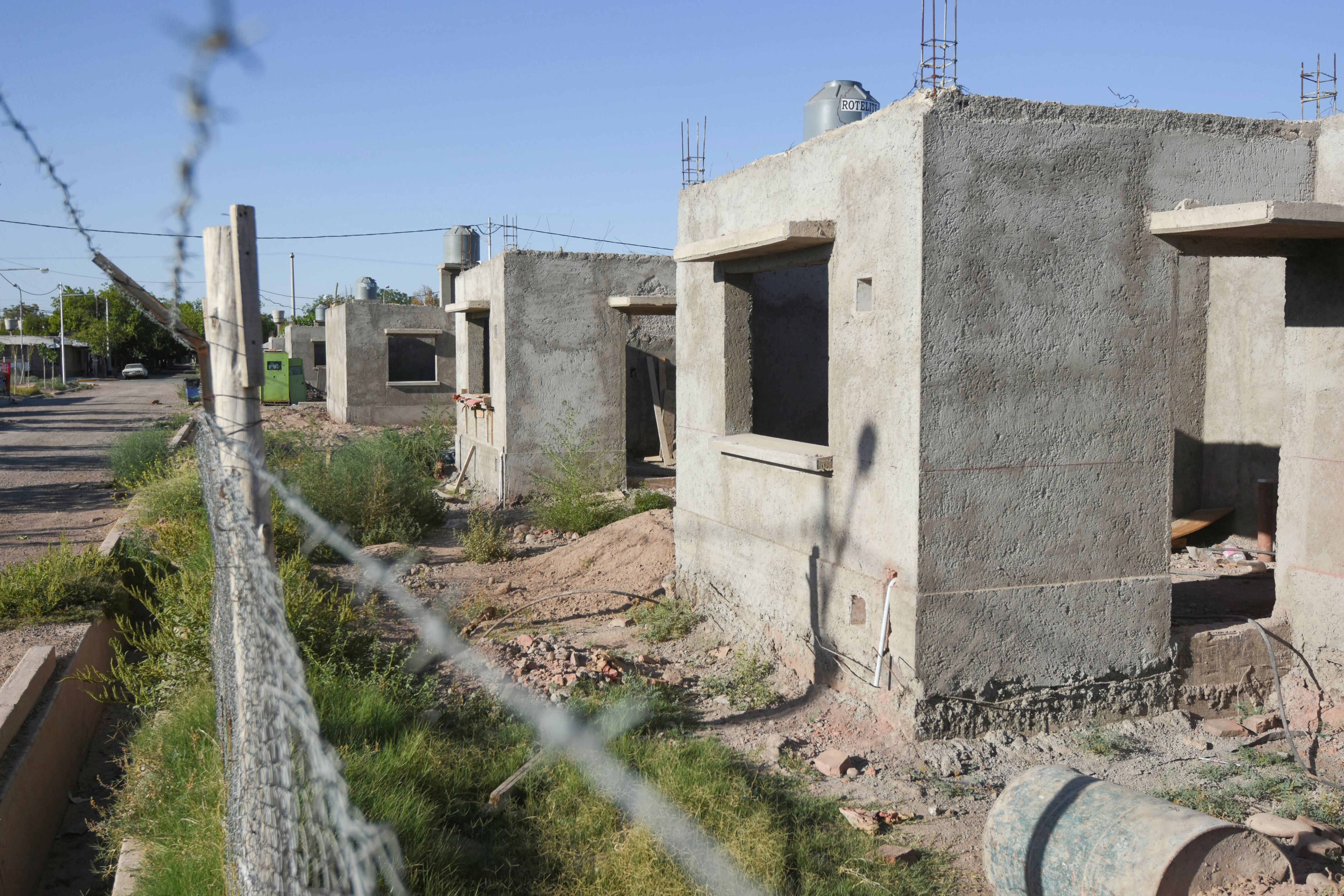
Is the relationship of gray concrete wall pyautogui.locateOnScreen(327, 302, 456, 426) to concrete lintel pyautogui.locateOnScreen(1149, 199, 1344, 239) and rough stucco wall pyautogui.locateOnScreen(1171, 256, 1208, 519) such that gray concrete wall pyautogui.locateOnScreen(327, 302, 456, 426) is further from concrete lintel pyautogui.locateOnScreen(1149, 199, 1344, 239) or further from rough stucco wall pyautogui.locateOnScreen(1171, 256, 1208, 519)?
concrete lintel pyautogui.locateOnScreen(1149, 199, 1344, 239)

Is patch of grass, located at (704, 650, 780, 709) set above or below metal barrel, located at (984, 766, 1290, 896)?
below

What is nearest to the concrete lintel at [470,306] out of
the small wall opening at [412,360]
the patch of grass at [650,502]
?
the patch of grass at [650,502]

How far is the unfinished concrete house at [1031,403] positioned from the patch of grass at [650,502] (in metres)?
4.54

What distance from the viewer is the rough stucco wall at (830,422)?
4820mm

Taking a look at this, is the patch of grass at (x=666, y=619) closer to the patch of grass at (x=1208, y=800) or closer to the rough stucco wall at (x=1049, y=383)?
the rough stucco wall at (x=1049, y=383)

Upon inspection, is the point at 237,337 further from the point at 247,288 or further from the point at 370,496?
the point at 370,496

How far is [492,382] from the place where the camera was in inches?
474

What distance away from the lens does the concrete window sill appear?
213 inches

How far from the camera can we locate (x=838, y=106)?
7305mm

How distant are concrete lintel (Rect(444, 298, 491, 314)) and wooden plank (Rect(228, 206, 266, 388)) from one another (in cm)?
877

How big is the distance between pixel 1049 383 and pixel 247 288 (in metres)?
3.65

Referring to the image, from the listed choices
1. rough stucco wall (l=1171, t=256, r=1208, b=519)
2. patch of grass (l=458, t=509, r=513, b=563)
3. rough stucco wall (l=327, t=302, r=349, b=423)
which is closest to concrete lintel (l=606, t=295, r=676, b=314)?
patch of grass (l=458, t=509, r=513, b=563)

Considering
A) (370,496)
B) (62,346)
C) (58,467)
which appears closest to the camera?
(370,496)

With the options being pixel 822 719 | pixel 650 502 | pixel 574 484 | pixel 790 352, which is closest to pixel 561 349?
pixel 574 484
